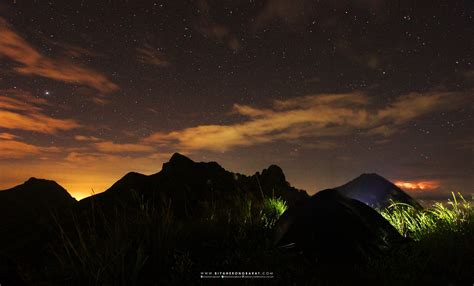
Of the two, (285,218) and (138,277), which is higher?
(285,218)

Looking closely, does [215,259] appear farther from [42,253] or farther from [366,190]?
[366,190]

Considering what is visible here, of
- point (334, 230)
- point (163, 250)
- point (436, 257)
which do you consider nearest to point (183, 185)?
point (163, 250)

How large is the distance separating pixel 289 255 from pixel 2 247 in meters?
12.0

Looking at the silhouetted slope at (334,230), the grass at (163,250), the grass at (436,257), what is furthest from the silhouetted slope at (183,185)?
the grass at (436,257)

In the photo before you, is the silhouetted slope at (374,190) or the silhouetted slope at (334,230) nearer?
the silhouetted slope at (334,230)

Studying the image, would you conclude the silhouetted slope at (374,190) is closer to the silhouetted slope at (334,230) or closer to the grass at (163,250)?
the silhouetted slope at (334,230)

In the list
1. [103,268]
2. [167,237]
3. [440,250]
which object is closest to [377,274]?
[440,250]

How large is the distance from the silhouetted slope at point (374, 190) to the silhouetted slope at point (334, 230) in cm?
718

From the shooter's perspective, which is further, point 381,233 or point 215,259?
point 381,233

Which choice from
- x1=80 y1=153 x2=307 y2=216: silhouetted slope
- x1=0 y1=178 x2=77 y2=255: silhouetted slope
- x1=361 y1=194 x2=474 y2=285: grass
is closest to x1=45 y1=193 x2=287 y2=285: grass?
x1=361 y1=194 x2=474 y2=285: grass

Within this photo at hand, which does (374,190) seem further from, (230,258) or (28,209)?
(28,209)

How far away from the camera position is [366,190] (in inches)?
583

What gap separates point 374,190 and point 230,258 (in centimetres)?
1144

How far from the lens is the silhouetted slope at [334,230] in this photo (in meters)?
6.13
